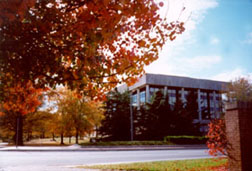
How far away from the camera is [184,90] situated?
192 feet

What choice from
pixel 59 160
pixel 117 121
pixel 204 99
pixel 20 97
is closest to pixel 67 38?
pixel 20 97

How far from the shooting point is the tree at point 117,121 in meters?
40.8

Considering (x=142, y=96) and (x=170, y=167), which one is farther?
(x=142, y=96)

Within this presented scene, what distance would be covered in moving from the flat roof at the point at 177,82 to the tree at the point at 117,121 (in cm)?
1153

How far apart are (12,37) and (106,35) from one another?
81.5 inches

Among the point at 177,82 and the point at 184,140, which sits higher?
the point at 177,82

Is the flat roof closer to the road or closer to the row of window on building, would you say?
the row of window on building

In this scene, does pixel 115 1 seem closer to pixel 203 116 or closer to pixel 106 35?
pixel 106 35

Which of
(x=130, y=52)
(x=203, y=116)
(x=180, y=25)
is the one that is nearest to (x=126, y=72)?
(x=130, y=52)

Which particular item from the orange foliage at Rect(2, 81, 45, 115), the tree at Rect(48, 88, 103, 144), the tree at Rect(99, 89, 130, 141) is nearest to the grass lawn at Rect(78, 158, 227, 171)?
the orange foliage at Rect(2, 81, 45, 115)

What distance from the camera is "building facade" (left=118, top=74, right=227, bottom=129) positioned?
5282 centimetres

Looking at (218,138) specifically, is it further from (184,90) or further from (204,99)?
(204,99)

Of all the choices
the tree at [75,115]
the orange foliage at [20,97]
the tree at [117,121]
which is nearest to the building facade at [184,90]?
the tree at [117,121]

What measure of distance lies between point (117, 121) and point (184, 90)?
23.9 m
